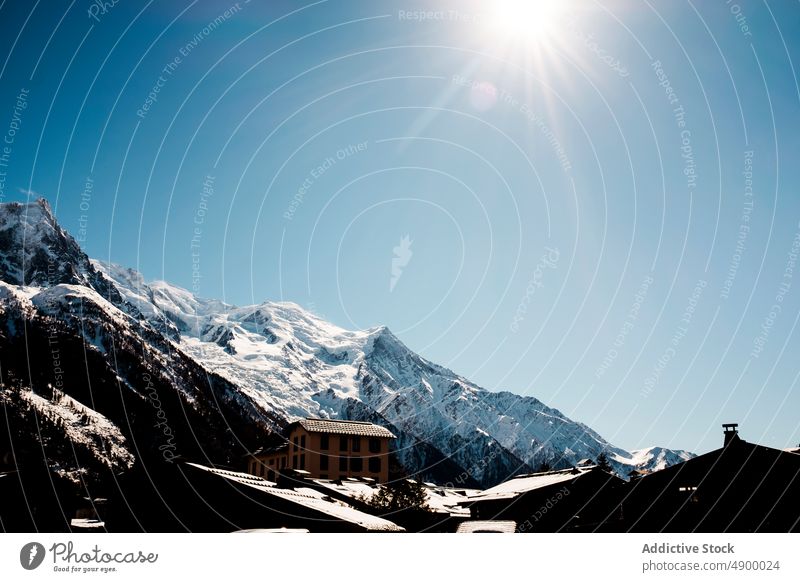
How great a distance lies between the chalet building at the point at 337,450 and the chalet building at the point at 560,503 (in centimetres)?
3810

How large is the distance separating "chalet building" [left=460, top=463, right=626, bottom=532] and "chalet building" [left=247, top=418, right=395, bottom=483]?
125 ft

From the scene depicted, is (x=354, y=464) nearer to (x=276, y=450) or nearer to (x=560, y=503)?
(x=276, y=450)

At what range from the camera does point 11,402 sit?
145 meters

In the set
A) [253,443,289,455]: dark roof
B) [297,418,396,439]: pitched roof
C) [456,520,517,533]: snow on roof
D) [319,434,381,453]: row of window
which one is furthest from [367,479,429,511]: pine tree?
[253,443,289,455]: dark roof

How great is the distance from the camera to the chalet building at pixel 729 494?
1774 inches

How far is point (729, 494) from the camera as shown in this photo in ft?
155

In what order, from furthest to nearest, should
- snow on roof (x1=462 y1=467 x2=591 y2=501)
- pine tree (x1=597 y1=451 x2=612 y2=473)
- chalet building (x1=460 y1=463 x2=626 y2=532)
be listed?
pine tree (x1=597 y1=451 x2=612 y2=473) < snow on roof (x1=462 y1=467 x2=591 y2=501) < chalet building (x1=460 y1=463 x2=626 y2=532)

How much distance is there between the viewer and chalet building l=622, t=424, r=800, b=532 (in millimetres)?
45062

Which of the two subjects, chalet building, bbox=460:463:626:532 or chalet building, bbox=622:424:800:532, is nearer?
chalet building, bbox=622:424:800:532

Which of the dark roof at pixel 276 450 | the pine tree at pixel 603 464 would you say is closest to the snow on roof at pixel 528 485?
the pine tree at pixel 603 464

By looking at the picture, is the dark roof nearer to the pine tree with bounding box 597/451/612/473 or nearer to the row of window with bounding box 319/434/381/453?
the row of window with bounding box 319/434/381/453
